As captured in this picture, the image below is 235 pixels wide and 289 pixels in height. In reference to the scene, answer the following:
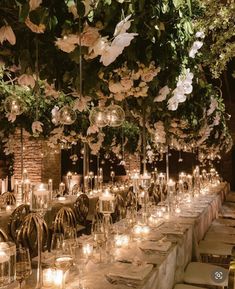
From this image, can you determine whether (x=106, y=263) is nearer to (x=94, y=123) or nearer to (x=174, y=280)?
(x=174, y=280)

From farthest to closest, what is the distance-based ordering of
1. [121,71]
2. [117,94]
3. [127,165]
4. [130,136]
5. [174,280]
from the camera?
[127,165], [130,136], [174,280], [117,94], [121,71]

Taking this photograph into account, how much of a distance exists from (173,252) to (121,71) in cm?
169

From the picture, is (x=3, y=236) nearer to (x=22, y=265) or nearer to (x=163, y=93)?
(x=22, y=265)

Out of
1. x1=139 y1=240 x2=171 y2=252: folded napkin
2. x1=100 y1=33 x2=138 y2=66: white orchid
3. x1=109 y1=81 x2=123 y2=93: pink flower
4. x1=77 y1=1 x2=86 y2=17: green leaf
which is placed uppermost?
x1=77 y1=1 x2=86 y2=17: green leaf

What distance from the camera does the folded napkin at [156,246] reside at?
10.7ft

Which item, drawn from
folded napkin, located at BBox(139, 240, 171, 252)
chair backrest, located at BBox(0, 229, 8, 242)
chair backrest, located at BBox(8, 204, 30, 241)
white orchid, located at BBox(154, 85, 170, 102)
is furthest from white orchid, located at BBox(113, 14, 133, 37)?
chair backrest, located at BBox(8, 204, 30, 241)

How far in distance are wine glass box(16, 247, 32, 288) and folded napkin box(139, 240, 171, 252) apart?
1350 mm

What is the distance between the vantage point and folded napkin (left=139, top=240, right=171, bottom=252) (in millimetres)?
3273

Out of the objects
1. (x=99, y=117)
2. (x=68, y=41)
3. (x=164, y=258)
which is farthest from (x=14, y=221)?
(x=68, y=41)

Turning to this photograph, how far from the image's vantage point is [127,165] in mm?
14156

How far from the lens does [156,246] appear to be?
3.36 m

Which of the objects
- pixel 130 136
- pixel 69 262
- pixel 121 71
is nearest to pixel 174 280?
pixel 69 262

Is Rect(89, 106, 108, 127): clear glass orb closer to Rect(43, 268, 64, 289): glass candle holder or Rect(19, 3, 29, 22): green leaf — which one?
Rect(43, 268, 64, 289): glass candle holder

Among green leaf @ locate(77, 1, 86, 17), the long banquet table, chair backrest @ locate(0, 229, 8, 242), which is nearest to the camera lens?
green leaf @ locate(77, 1, 86, 17)
